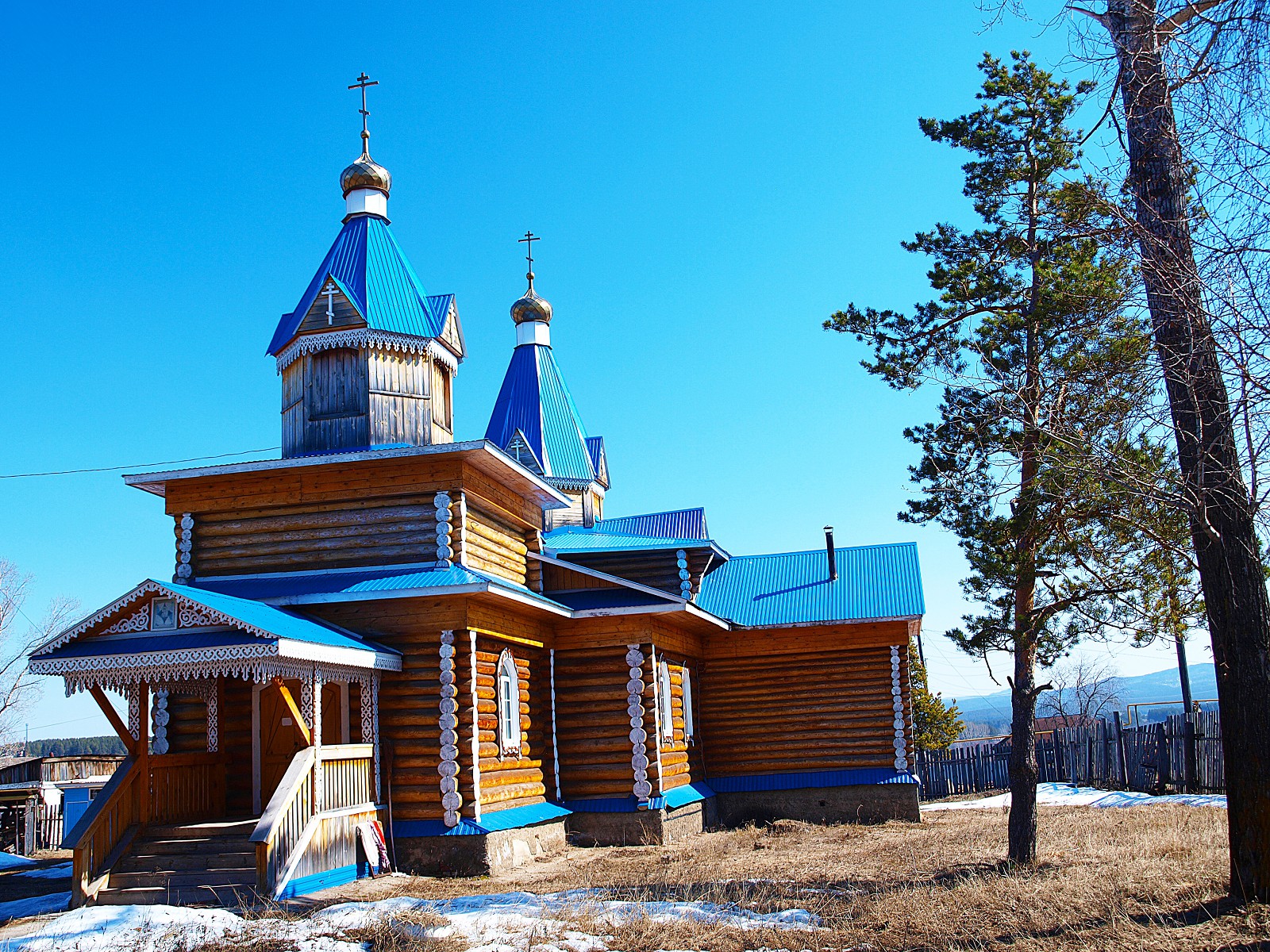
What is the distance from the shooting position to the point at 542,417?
90.6 ft

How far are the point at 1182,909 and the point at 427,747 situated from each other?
10121 millimetres

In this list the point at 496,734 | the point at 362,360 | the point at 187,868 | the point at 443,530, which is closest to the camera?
the point at 187,868

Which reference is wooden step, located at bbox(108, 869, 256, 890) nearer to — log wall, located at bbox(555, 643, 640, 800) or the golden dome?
log wall, located at bbox(555, 643, 640, 800)

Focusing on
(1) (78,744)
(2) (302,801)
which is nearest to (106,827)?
(2) (302,801)

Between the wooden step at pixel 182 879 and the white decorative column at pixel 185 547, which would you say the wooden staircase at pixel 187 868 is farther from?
the white decorative column at pixel 185 547

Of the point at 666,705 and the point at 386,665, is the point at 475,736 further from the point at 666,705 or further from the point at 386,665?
the point at 666,705

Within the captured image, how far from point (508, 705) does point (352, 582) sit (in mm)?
3426

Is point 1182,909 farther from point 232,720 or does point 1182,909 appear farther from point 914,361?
point 232,720

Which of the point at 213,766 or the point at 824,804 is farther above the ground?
the point at 213,766

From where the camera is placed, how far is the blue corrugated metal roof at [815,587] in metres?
25.0

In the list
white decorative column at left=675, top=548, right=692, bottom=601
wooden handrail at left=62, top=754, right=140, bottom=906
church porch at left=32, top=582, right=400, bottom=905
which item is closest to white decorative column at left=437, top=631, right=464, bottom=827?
church porch at left=32, top=582, right=400, bottom=905

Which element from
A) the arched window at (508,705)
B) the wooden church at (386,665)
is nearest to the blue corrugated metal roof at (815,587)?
the wooden church at (386,665)

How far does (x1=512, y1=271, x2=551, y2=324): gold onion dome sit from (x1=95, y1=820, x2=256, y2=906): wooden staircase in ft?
57.2

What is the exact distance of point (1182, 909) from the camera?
9.61 meters
